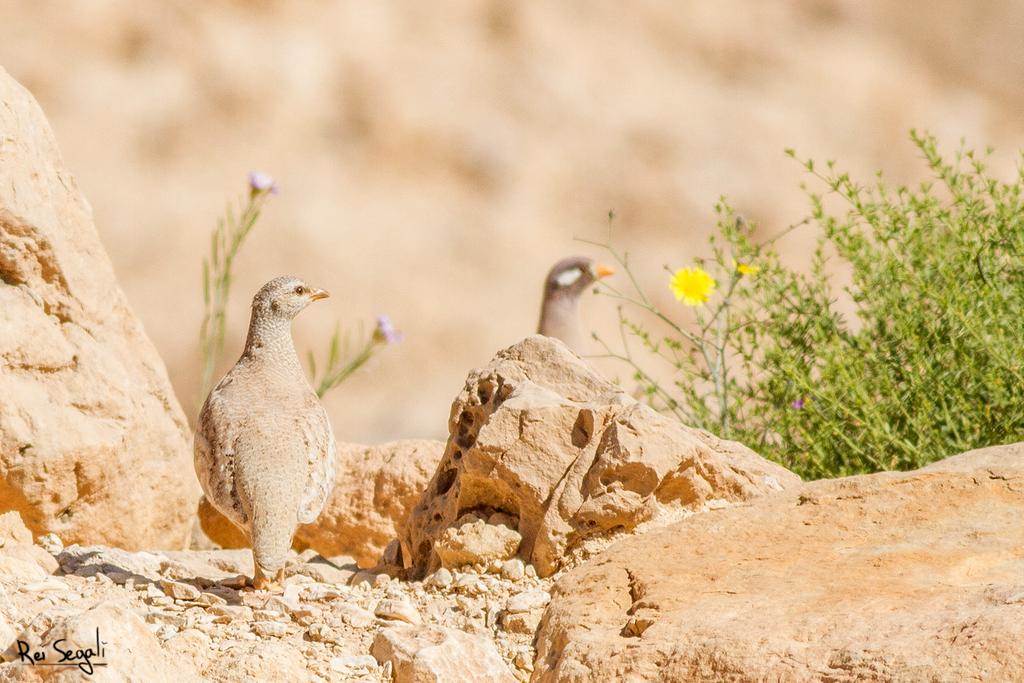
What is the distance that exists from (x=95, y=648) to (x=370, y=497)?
277cm

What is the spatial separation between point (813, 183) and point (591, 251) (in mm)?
1832

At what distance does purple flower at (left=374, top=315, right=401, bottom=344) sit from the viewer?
27.8 ft

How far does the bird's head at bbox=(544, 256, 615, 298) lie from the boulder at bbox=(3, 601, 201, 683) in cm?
588

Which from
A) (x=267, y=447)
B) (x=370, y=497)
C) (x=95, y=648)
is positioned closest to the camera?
(x=95, y=648)

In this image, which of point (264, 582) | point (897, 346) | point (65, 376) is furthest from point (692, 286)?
point (65, 376)

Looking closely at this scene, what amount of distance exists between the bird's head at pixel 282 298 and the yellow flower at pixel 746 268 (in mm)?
1755

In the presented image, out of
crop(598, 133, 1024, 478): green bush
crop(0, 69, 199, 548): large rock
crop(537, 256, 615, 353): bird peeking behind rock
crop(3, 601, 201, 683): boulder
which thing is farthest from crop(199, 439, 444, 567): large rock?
crop(537, 256, 615, 353): bird peeking behind rock

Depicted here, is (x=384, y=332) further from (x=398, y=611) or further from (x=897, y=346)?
(x=398, y=611)

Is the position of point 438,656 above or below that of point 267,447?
below

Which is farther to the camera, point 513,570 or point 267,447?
point 267,447

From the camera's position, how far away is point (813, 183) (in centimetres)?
1176

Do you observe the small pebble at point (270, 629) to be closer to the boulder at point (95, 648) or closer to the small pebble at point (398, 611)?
the small pebble at point (398, 611)

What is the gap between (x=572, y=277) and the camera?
31.3 feet

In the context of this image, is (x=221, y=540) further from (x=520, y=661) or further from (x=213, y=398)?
(x=520, y=661)
